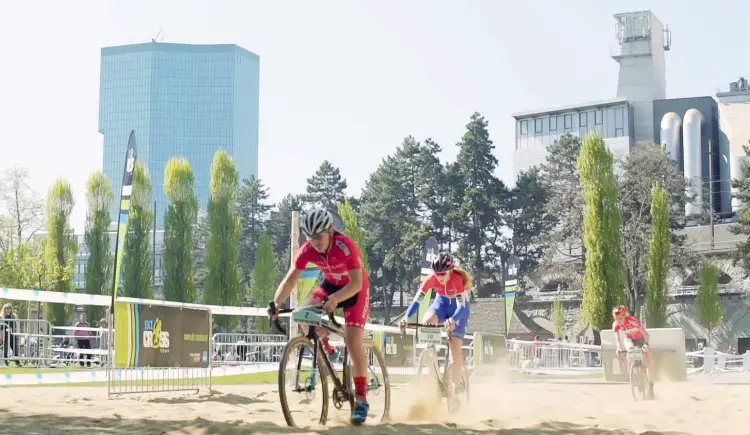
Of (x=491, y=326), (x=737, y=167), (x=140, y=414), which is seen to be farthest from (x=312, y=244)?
(x=737, y=167)

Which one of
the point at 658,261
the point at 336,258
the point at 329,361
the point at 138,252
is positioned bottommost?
the point at 329,361

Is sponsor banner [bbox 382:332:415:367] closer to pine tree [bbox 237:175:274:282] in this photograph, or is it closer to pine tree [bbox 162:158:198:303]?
pine tree [bbox 162:158:198:303]

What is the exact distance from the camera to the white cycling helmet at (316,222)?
7934 mm

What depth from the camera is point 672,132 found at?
9500cm

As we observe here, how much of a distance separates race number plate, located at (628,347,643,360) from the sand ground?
79.9 inches

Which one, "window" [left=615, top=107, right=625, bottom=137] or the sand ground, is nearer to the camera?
the sand ground

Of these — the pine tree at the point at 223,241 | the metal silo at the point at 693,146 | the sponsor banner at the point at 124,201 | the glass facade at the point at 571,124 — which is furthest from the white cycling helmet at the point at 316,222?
the glass facade at the point at 571,124

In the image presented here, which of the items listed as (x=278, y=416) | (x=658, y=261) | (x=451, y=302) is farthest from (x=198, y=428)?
(x=658, y=261)

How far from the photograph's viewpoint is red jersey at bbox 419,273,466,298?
1182cm

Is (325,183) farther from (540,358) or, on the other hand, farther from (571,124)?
(540,358)

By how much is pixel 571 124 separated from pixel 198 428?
104 m

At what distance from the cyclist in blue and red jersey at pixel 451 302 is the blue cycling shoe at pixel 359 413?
302 centimetres

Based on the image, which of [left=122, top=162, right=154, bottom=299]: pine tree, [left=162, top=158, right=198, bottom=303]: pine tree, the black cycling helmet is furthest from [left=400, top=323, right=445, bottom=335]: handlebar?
[left=122, top=162, right=154, bottom=299]: pine tree

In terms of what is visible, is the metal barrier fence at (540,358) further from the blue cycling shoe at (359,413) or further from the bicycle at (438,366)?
the blue cycling shoe at (359,413)
